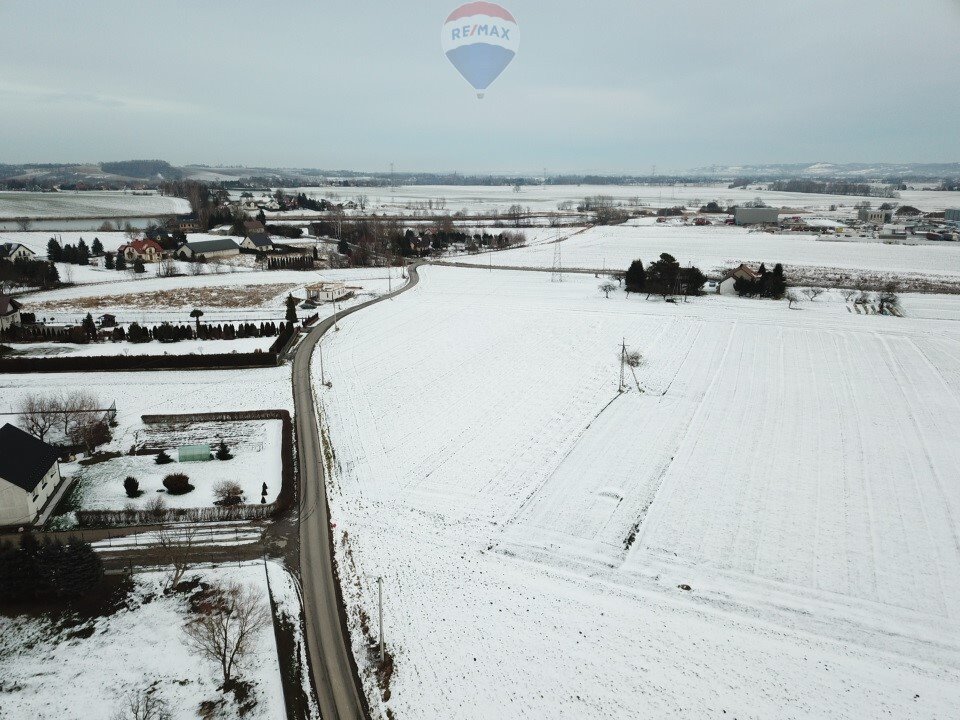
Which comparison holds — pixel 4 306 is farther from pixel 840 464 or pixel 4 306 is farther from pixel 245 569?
pixel 840 464

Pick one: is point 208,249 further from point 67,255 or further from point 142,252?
point 67,255

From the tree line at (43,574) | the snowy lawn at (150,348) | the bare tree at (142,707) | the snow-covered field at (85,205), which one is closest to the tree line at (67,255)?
the snowy lawn at (150,348)

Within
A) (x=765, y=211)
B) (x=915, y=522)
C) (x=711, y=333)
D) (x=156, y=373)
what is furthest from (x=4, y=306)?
(x=765, y=211)

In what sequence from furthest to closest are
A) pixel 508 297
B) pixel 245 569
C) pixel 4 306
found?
pixel 508 297 → pixel 4 306 → pixel 245 569

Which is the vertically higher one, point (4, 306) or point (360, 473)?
point (4, 306)

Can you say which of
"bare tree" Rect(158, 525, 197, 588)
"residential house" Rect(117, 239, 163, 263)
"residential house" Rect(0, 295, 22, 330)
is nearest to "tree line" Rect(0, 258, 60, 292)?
"residential house" Rect(117, 239, 163, 263)

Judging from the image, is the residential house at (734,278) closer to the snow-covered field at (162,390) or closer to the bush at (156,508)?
the snow-covered field at (162,390)
